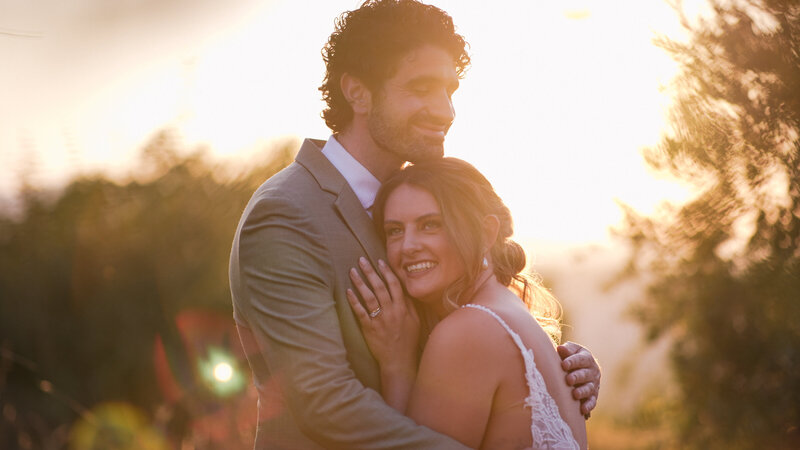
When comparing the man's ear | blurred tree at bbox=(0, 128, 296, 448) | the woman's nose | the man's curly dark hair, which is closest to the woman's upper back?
the woman's nose

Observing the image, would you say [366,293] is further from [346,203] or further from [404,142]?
[404,142]

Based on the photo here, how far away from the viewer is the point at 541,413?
294cm

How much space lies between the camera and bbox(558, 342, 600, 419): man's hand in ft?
10.6

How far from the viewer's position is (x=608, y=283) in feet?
20.8

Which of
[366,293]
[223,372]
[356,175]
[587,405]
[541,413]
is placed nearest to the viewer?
[541,413]

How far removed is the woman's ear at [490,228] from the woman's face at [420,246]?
0.59 feet

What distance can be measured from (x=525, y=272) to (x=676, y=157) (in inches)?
50.7

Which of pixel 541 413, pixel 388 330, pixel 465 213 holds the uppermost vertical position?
pixel 465 213

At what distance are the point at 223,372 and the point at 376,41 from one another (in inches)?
179

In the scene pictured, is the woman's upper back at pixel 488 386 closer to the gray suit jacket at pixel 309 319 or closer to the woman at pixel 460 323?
the woman at pixel 460 323

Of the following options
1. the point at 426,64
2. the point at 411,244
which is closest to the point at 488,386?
the point at 411,244

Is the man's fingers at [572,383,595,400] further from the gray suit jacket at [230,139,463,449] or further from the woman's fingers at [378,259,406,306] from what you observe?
the woman's fingers at [378,259,406,306]

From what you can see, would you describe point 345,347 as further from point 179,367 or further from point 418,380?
point 179,367

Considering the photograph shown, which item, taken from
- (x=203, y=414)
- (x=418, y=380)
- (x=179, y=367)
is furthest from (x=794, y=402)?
(x=179, y=367)
